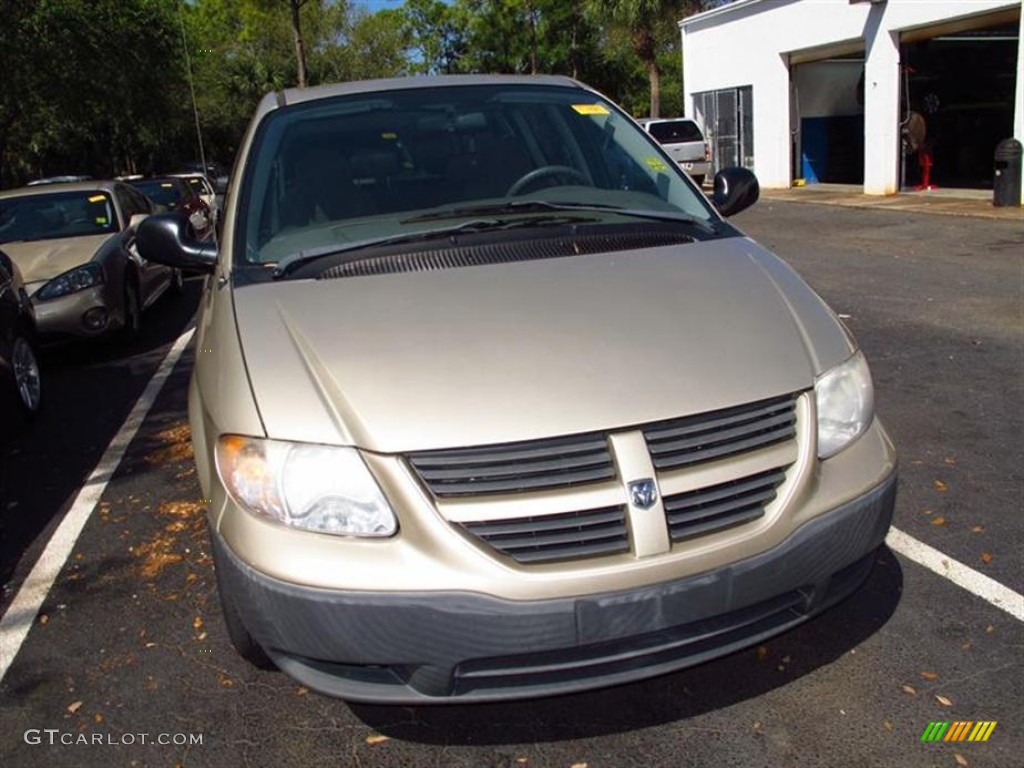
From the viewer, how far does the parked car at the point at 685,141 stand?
2367 cm

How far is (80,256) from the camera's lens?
8000 millimetres

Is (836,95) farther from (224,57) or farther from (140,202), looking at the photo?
(224,57)

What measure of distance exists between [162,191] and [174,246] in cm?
1124

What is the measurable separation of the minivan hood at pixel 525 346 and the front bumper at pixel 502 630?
391 millimetres

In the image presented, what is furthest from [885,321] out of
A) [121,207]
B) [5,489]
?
[121,207]

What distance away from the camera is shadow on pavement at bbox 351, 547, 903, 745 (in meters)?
2.73

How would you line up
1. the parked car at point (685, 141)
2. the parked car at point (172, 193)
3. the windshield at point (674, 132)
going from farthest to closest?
the windshield at point (674, 132)
the parked car at point (685, 141)
the parked car at point (172, 193)

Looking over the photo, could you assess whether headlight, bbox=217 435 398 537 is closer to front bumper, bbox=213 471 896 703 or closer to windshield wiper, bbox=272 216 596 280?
front bumper, bbox=213 471 896 703

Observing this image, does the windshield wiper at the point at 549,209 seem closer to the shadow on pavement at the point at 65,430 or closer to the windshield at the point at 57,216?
Answer: the shadow on pavement at the point at 65,430

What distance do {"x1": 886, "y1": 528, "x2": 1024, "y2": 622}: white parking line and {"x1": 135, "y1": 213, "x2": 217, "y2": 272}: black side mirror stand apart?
2996mm

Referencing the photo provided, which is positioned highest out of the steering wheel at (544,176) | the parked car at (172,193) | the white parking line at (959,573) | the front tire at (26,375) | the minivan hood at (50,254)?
the steering wheel at (544,176)

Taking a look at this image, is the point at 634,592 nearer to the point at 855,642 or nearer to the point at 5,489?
the point at 855,642

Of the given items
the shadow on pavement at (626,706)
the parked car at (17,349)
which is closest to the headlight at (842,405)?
the shadow on pavement at (626,706)

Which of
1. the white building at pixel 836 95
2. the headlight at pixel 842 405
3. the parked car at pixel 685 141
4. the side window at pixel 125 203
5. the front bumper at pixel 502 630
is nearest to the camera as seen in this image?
the front bumper at pixel 502 630
